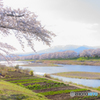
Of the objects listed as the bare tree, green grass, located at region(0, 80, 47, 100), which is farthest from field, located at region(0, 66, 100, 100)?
the bare tree

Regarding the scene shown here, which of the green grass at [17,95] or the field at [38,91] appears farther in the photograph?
the field at [38,91]

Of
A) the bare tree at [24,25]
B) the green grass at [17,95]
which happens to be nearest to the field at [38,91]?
the green grass at [17,95]

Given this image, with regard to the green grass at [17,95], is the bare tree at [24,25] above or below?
above

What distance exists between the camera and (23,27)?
21.9 feet

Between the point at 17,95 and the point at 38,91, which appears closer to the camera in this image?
the point at 17,95

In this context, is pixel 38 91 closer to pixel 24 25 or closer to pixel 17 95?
pixel 17 95

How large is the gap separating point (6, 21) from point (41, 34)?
2017mm

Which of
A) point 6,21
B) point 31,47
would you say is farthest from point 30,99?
point 6,21

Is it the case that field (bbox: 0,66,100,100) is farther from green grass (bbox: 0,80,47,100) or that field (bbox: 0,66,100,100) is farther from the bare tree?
the bare tree

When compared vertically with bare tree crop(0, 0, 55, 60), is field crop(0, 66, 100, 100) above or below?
below

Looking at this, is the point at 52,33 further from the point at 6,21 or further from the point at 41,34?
the point at 6,21

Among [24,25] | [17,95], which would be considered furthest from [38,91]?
[24,25]

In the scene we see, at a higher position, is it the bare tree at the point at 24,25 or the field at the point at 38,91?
the bare tree at the point at 24,25

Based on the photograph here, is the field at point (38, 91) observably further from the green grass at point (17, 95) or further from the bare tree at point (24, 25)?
the bare tree at point (24, 25)
